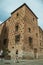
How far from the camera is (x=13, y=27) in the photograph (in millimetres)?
35781

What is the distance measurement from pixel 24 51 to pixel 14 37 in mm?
4315

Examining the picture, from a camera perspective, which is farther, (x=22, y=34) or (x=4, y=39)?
(x=4, y=39)

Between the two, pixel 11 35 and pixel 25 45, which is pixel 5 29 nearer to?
pixel 11 35

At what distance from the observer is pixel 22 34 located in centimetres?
3334

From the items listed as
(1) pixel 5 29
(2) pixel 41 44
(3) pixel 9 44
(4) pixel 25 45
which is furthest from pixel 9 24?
(2) pixel 41 44

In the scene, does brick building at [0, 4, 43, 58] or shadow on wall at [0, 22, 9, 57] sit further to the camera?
shadow on wall at [0, 22, 9, 57]

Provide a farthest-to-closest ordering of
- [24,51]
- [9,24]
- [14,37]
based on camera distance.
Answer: [9,24]
[14,37]
[24,51]

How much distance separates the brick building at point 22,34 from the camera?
33.2 m

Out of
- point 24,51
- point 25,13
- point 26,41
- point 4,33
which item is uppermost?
point 25,13

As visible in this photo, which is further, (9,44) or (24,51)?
(9,44)

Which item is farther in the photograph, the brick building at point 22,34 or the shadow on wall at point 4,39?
the shadow on wall at point 4,39

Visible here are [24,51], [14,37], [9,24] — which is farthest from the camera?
[9,24]

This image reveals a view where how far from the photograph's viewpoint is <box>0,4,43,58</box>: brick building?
33234mm

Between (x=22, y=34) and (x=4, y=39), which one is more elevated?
(x=22, y=34)
